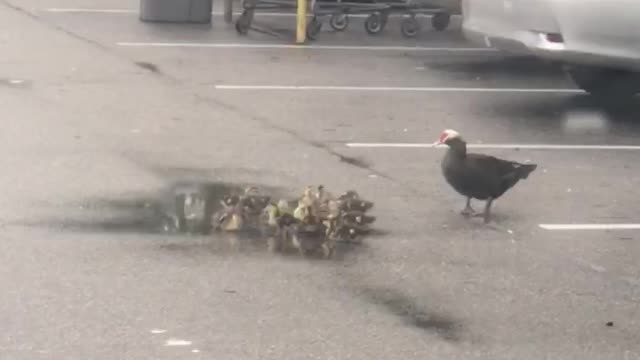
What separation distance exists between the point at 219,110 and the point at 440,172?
2.57 meters

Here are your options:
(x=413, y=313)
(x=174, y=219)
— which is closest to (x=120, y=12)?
(x=174, y=219)

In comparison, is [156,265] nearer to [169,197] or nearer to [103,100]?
[169,197]

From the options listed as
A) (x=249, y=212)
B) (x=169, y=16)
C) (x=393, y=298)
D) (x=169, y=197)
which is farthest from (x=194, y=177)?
(x=169, y=16)

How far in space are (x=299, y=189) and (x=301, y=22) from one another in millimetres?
7177

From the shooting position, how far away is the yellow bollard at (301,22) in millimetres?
15047

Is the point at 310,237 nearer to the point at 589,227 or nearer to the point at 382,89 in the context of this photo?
the point at 589,227

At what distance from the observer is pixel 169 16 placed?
54.1 ft

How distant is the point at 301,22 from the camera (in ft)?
50.2

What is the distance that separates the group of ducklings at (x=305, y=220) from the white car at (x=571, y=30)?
3.52 m

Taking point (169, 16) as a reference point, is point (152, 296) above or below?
above

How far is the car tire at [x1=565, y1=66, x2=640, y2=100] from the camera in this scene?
12133 mm

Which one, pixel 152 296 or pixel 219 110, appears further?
pixel 219 110

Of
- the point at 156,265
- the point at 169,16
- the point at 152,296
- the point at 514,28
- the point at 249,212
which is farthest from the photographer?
the point at 169,16

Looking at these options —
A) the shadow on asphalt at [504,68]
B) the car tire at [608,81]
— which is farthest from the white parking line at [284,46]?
the car tire at [608,81]
